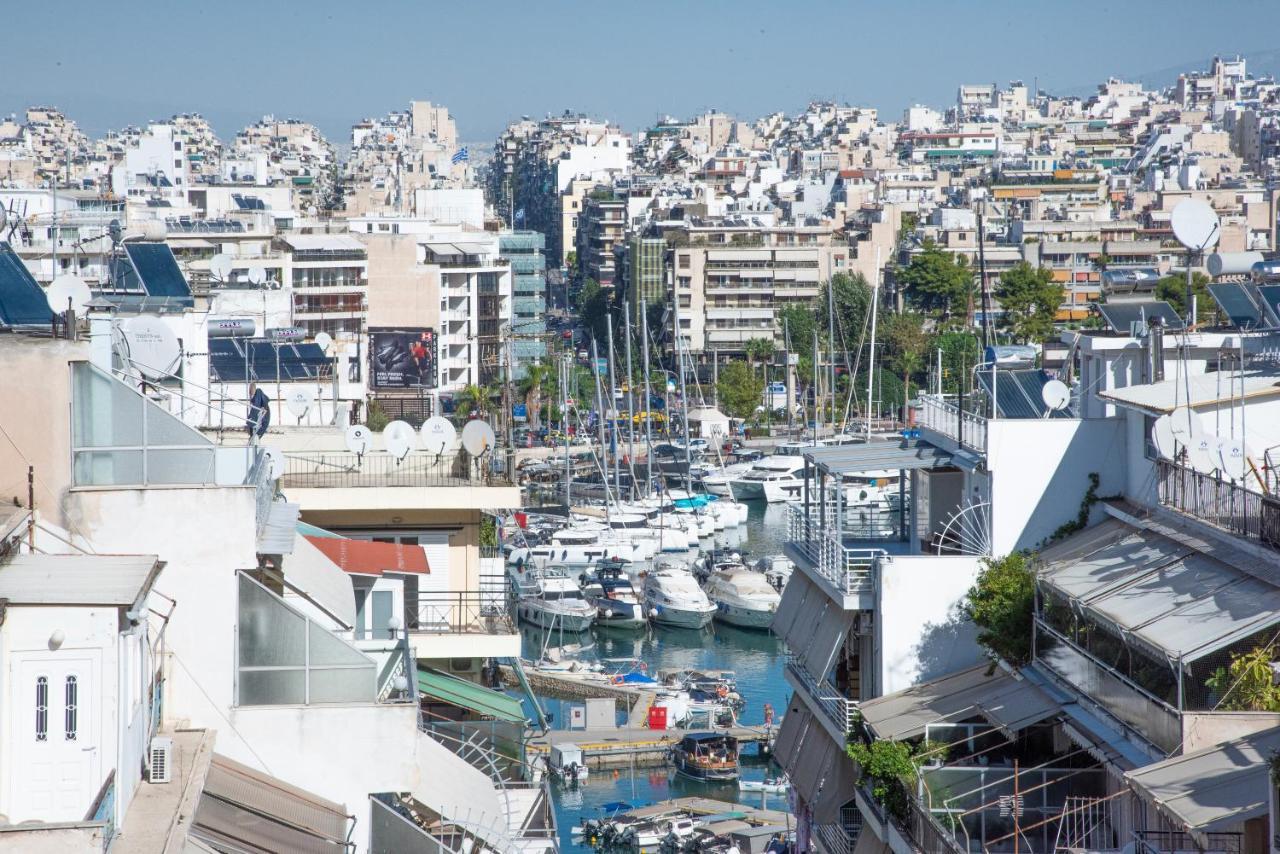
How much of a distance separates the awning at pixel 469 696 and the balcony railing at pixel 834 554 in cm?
327

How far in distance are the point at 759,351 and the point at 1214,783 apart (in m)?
69.2

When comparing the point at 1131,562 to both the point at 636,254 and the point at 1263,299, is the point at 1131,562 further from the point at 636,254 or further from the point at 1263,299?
the point at 636,254

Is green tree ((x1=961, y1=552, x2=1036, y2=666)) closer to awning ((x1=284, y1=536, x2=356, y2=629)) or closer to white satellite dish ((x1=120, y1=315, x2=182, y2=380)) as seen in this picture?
awning ((x1=284, y1=536, x2=356, y2=629))

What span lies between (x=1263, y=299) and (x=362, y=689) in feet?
29.1

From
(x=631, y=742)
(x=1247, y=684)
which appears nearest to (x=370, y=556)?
(x=1247, y=684)

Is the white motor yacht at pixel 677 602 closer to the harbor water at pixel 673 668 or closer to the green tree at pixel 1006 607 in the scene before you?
the harbor water at pixel 673 668

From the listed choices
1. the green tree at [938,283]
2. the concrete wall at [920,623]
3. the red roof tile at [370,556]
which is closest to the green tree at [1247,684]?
the concrete wall at [920,623]

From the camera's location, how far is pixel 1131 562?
11625 millimetres

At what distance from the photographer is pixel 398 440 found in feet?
47.5

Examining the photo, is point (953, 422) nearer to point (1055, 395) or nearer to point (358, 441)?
point (1055, 395)

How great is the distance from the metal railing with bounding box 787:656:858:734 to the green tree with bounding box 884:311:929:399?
5863 cm

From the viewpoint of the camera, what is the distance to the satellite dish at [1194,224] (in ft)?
48.6

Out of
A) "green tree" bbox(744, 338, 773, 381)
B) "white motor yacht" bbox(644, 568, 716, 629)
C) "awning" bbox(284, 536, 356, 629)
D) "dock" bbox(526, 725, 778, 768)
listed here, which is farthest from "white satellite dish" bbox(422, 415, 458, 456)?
"green tree" bbox(744, 338, 773, 381)

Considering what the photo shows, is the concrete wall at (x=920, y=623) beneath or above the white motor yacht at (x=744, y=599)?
above
